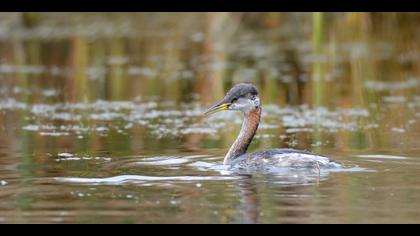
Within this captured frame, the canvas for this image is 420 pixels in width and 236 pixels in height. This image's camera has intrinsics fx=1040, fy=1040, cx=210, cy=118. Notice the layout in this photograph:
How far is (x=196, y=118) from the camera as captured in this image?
15.1 m

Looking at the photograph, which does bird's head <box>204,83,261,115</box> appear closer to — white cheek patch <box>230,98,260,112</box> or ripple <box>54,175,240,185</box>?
white cheek patch <box>230,98,260,112</box>

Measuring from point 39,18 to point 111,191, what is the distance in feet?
53.2

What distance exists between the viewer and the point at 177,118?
49.2 feet

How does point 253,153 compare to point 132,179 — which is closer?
point 132,179

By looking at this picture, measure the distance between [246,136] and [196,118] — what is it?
357 centimetres

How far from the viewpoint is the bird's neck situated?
445 inches

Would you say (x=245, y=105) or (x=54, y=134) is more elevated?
(x=245, y=105)

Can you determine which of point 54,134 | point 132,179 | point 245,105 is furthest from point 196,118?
point 132,179

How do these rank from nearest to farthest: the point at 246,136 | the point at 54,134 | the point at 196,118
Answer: the point at 246,136
the point at 54,134
the point at 196,118

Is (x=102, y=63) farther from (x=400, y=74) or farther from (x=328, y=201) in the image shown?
(x=328, y=201)

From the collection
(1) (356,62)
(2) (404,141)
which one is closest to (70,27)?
(1) (356,62)

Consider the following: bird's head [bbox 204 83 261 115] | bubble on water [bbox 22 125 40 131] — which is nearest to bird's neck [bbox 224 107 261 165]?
bird's head [bbox 204 83 261 115]

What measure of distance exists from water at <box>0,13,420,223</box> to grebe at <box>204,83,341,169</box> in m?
0.17

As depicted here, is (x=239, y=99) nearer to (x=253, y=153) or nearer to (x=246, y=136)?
(x=246, y=136)
